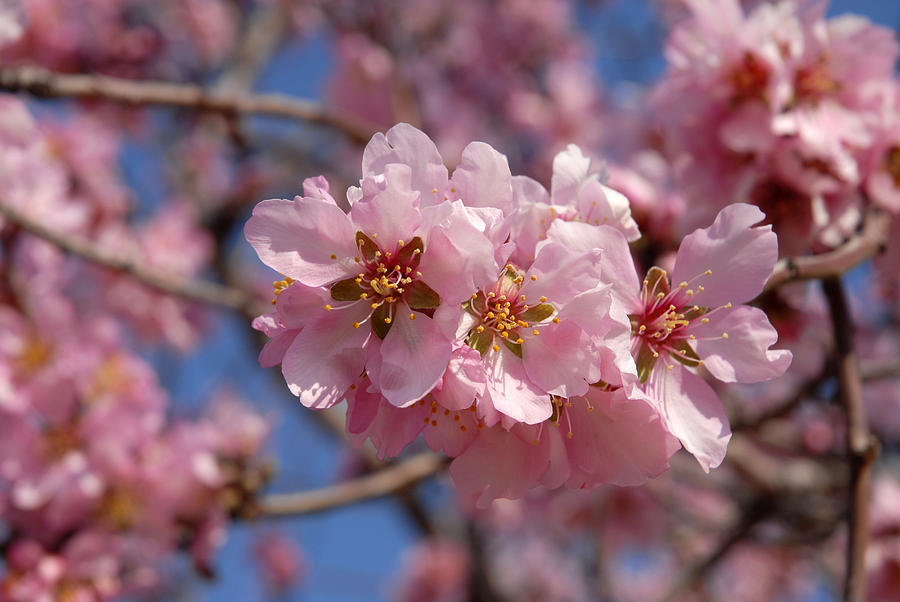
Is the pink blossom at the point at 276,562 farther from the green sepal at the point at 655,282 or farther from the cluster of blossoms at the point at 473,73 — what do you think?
the green sepal at the point at 655,282

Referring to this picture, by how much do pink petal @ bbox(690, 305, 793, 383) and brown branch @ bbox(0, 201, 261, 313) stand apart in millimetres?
1364

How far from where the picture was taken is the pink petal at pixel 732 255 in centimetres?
94

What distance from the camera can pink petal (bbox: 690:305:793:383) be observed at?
0.93m

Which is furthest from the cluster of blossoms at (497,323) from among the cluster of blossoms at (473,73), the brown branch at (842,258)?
the cluster of blossoms at (473,73)

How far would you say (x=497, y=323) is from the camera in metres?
0.87

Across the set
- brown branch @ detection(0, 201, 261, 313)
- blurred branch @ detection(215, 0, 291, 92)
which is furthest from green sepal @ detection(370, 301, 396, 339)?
blurred branch @ detection(215, 0, 291, 92)

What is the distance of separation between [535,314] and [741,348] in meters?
0.30

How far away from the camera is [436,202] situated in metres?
0.89

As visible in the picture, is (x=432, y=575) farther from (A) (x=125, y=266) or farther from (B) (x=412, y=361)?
(B) (x=412, y=361)

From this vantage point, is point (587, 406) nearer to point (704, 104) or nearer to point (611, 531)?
point (704, 104)

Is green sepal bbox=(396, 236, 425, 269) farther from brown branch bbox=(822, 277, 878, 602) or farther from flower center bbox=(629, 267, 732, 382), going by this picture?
brown branch bbox=(822, 277, 878, 602)

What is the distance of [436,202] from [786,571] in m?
5.15

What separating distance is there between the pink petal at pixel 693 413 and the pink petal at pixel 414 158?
0.38 m

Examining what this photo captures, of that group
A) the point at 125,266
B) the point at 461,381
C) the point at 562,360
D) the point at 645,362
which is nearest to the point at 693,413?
the point at 645,362
